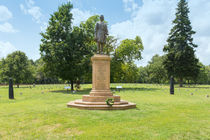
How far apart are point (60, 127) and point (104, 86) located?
586cm

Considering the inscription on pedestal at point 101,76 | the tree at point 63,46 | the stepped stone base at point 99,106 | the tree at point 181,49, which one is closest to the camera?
the stepped stone base at point 99,106

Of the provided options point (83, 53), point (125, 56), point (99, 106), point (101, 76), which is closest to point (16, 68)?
point (83, 53)

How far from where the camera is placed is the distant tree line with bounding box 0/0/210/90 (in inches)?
1115

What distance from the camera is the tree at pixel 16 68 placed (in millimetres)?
44500

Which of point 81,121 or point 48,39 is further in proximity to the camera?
point 48,39

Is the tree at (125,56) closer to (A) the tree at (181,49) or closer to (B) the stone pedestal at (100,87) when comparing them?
(A) the tree at (181,49)

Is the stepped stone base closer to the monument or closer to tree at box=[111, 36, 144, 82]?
the monument

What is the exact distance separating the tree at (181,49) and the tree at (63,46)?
21.4 meters

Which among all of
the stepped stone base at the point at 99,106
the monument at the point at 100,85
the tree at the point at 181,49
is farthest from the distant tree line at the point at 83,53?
the stepped stone base at the point at 99,106

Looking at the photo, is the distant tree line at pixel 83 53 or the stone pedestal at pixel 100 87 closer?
the stone pedestal at pixel 100 87

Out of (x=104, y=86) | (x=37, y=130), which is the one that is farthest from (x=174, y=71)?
(x=37, y=130)

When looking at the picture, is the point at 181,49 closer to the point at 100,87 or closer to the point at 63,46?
the point at 63,46

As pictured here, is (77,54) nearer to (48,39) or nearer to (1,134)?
(48,39)

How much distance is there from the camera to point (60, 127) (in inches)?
257
